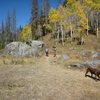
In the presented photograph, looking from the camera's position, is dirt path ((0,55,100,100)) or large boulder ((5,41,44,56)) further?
large boulder ((5,41,44,56))

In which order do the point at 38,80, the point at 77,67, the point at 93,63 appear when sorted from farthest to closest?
the point at 93,63, the point at 77,67, the point at 38,80

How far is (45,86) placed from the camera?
2250 cm

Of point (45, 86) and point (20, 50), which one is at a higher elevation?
point (20, 50)

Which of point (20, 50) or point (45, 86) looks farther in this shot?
point (20, 50)

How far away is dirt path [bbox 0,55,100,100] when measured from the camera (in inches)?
784

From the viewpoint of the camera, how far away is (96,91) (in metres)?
21.5

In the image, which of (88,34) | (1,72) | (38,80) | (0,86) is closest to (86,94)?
(38,80)

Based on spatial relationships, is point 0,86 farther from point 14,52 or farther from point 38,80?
point 14,52

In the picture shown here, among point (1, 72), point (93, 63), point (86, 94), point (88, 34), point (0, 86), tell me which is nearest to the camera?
point (86, 94)

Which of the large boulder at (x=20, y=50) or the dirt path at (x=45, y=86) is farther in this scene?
the large boulder at (x=20, y=50)

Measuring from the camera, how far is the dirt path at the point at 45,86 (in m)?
19.9

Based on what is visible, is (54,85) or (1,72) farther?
(1,72)

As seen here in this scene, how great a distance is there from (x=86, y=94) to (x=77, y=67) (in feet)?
39.8

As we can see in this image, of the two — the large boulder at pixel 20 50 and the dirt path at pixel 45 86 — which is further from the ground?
the large boulder at pixel 20 50
